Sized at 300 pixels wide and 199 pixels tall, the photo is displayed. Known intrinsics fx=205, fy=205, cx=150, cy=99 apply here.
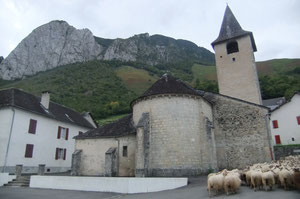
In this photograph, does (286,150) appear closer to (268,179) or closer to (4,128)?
(268,179)

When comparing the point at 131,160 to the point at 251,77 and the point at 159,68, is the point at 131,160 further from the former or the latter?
the point at 159,68

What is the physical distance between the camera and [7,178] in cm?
1647

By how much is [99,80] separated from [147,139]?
202ft

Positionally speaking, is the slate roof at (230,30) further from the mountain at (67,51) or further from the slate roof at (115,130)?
the mountain at (67,51)

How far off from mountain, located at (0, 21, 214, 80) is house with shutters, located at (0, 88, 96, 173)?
7305 cm

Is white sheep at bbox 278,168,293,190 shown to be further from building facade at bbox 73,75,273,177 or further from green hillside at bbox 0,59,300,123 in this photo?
green hillside at bbox 0,59,300,123

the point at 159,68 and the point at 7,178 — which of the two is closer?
the point at 7,178

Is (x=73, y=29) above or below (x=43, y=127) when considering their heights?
above

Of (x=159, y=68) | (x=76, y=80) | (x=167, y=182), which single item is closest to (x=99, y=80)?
(x=76, y=80)

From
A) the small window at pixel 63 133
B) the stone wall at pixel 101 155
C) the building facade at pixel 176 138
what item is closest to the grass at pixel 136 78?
the small window at pixel 63 133

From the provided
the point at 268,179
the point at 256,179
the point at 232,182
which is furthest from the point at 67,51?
the point at 268,179

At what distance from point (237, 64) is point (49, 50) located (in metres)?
92.2

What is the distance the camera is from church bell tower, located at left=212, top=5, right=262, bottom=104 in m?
23.8

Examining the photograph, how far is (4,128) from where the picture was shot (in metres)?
19.8
